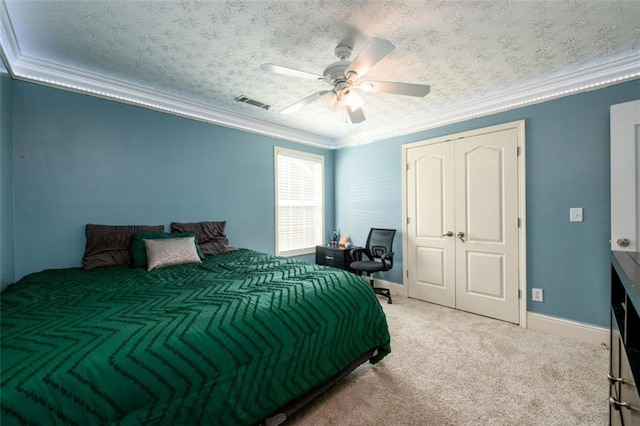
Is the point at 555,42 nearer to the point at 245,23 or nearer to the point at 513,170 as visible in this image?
the point at 513,170

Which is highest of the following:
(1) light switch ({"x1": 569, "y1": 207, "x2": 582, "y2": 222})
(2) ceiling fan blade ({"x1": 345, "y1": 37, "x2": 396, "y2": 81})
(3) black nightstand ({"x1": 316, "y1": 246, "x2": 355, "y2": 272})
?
(2) ceiling fan blade ({"x1": 345, "y1": 37, "x2": 396, "y2": 81})

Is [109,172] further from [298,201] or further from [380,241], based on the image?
[380,241]

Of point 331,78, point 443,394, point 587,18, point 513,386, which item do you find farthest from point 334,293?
point 587,18

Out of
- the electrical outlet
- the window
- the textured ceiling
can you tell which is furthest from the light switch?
the window

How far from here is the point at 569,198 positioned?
2.71m

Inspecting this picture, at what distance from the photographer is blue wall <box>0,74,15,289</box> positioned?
6.49ft

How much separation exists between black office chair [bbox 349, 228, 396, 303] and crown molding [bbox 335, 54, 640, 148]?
1.51m

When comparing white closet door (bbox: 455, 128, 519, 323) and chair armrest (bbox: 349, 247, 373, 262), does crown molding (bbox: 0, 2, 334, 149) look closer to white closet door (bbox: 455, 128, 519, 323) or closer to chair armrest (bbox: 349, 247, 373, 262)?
chair armrest (bbox: 349, 247, 373, 262)

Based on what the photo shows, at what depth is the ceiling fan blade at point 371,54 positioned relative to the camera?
5.25 ft

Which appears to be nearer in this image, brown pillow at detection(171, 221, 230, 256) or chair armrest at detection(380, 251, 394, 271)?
brown pillow at detection(171, 221, 230, 256)

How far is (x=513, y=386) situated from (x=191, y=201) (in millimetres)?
3518

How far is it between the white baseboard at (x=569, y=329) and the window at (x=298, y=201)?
304cm

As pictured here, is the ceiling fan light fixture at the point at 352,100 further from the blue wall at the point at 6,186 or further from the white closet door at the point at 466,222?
the blue wall at the point at 6,186

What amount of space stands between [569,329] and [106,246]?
4542mm
